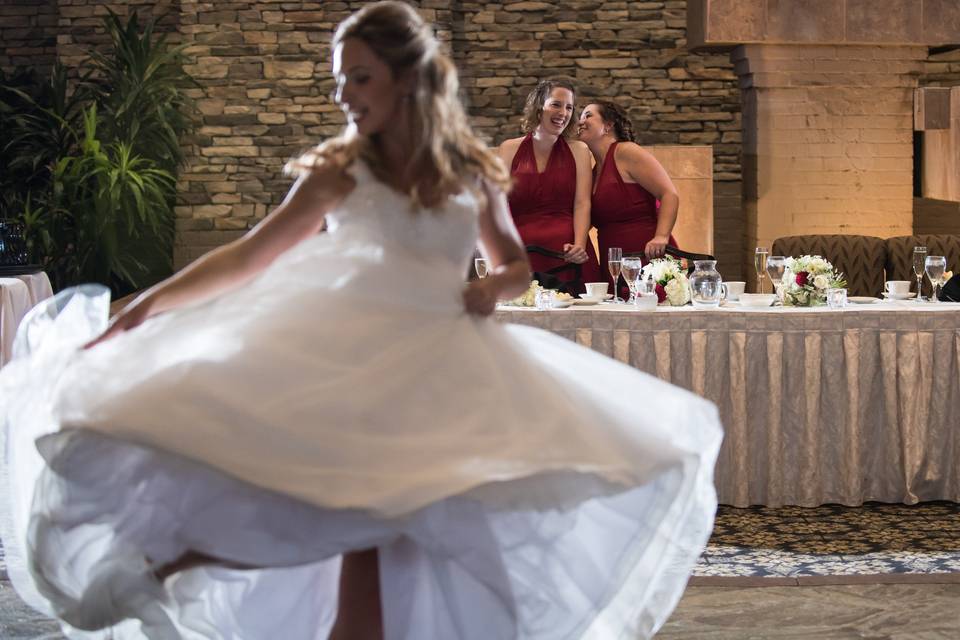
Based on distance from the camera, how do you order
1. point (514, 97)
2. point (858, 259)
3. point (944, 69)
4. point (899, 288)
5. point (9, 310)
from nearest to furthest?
point (899, 288), point (9, 310), point (858, 259), point (514, 97), point (944, 69)

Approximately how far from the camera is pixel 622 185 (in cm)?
595

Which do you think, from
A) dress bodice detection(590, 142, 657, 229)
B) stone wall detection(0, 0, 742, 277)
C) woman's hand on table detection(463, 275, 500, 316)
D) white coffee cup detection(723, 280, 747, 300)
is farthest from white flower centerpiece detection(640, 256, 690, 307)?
stone wall detection(0, 0, 742, 277)

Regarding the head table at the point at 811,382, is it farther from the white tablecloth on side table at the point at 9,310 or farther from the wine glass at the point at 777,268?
the white tablecloth on side table at the point at 9,310

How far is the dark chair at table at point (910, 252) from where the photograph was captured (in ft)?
18.5

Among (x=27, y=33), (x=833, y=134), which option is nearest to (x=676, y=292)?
(x=833, y=134)

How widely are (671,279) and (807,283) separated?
1.52 ft

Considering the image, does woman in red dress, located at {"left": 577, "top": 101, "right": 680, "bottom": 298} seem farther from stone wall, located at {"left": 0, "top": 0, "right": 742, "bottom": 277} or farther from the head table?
stone wall, located at {"left": 0, "top": 0, "right": 742, "bottom": 277}

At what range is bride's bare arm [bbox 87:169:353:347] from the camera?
2.30 m

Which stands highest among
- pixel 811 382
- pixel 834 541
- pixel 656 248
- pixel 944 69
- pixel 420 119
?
pixel 944 69

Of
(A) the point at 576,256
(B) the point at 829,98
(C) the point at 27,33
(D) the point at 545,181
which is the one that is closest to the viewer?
(A) the point at 576,256

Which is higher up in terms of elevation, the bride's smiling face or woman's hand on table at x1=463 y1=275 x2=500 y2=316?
the bride's smiling face

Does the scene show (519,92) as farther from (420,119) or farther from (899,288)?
(420,119)

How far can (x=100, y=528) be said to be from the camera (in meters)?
2.24

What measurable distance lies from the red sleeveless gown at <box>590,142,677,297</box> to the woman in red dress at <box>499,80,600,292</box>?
8cm
